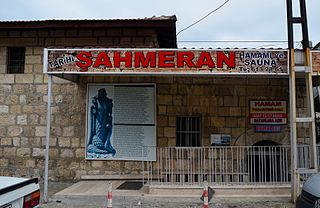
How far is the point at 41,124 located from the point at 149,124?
355cm

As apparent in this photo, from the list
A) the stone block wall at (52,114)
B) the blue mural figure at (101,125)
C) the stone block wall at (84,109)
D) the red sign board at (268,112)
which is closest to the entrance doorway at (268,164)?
the stone block wall at (84,109)

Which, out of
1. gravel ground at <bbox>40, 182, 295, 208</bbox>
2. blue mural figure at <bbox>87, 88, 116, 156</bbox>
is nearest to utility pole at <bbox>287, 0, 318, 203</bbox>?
gravel ground at <bbox>40, 182, 295, 208</bbox>

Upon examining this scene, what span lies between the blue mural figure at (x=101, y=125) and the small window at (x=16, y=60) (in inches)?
113

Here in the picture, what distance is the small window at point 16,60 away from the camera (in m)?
11.8

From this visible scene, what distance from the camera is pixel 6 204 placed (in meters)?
3.43

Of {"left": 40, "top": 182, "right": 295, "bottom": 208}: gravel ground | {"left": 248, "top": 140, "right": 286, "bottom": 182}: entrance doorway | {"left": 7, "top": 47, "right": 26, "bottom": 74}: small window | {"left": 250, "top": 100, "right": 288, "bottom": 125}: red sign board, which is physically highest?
{"left": 7, "top": 47, "right": 26, "bottom": 74}: small window

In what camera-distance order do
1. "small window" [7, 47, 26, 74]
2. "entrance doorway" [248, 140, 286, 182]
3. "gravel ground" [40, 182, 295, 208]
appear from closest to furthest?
"gravel ground" [40, 182, 295, 208] → "entrance doorway" [248, 140, 286, 182] → "small window" [7, 47, 26, 74]

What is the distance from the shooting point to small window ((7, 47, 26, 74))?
11797 millimetres

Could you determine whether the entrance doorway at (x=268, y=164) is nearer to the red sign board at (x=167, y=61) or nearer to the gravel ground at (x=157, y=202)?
the gravel ground at (x=157, y=202)

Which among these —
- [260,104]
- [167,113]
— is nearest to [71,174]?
[167,113]

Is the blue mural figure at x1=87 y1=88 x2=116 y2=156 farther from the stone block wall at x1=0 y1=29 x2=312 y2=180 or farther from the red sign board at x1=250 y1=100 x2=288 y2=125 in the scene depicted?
the red sign board at x1=250 y1=100 x2=288 y2=125

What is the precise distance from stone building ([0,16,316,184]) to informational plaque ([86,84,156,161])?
0.20 m

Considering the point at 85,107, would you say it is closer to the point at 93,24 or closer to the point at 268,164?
the point at 93,24

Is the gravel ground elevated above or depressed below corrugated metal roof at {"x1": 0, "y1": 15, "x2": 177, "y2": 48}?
below
